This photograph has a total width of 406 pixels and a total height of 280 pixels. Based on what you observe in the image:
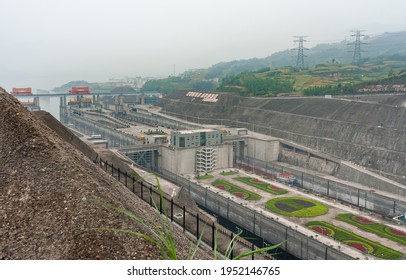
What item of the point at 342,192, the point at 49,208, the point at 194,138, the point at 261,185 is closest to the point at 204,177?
the point at 194,138

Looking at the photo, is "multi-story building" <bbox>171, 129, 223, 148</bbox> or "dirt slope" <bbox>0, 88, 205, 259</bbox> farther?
"multi-story building" <bbox>171, 129, 223, 148</bbox>

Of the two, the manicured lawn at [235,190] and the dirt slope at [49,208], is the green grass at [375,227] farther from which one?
the dirt slope at [49,208]

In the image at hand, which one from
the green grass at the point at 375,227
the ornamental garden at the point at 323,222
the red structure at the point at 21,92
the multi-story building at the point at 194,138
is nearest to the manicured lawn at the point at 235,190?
the ornamental garden at the point at 323,222

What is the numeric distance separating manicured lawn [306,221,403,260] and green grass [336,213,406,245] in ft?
4.63

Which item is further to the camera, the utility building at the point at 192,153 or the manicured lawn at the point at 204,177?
the utility building at the point at 192,153

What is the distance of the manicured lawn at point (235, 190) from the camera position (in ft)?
93.5

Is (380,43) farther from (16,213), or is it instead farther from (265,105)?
(16,213)

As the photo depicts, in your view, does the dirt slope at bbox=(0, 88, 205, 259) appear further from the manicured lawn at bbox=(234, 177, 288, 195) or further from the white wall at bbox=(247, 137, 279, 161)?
the white wall at bbox=(247, 137, 279, 161)

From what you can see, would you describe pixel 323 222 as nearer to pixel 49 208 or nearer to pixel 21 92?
pixel 49 208

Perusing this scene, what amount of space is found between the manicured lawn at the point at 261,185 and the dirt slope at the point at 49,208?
2261 centimetres

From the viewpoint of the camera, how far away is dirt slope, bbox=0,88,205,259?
→ 20.3ft

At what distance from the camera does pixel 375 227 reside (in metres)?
23.6

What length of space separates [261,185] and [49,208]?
85.0ft

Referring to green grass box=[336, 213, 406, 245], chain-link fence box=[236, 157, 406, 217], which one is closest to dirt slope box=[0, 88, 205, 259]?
green grass box=[336, 213, 406, 245]
